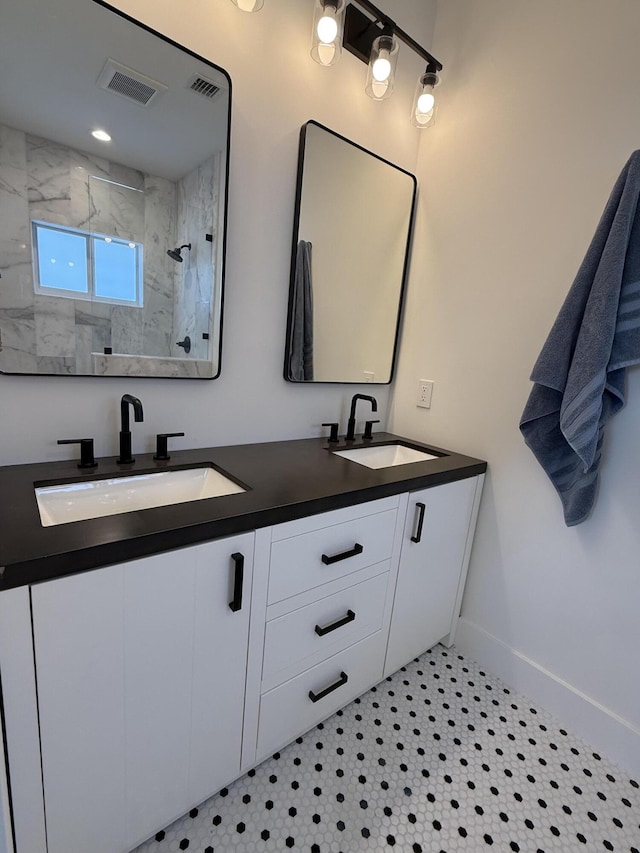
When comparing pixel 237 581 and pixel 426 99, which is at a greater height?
pixel 426 99

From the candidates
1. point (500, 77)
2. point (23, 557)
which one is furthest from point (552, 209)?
point (23, 557)

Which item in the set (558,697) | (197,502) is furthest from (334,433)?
(558,697)

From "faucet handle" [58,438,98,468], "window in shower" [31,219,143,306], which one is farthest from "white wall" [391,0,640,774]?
"faucet handle" [58,438,98,468]

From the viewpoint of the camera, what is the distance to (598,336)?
113 centimetres

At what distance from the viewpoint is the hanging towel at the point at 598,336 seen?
112cm

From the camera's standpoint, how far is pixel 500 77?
1.48 metres

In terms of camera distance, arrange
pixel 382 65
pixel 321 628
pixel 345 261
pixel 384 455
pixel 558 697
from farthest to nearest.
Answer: pixel 384 455 → pixel 345 261 → pixel 558 697 → pixel 382 65 → pixel 321 628

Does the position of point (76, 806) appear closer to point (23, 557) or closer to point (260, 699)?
point (260, 699)

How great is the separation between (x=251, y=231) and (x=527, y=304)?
104 centimetres

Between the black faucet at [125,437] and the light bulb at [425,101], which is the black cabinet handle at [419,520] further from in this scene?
the light bulb at [425,101]

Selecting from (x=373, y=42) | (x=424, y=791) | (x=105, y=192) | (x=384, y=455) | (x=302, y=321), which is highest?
(x=373, y=42)

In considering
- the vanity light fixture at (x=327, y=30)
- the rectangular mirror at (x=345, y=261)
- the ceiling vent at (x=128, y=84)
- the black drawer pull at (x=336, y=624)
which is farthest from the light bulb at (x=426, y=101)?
the black drawer pull at (x=336, y=624)

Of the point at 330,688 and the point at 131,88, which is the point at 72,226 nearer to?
the point at 131,88

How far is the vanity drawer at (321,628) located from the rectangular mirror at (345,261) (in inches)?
33.0
